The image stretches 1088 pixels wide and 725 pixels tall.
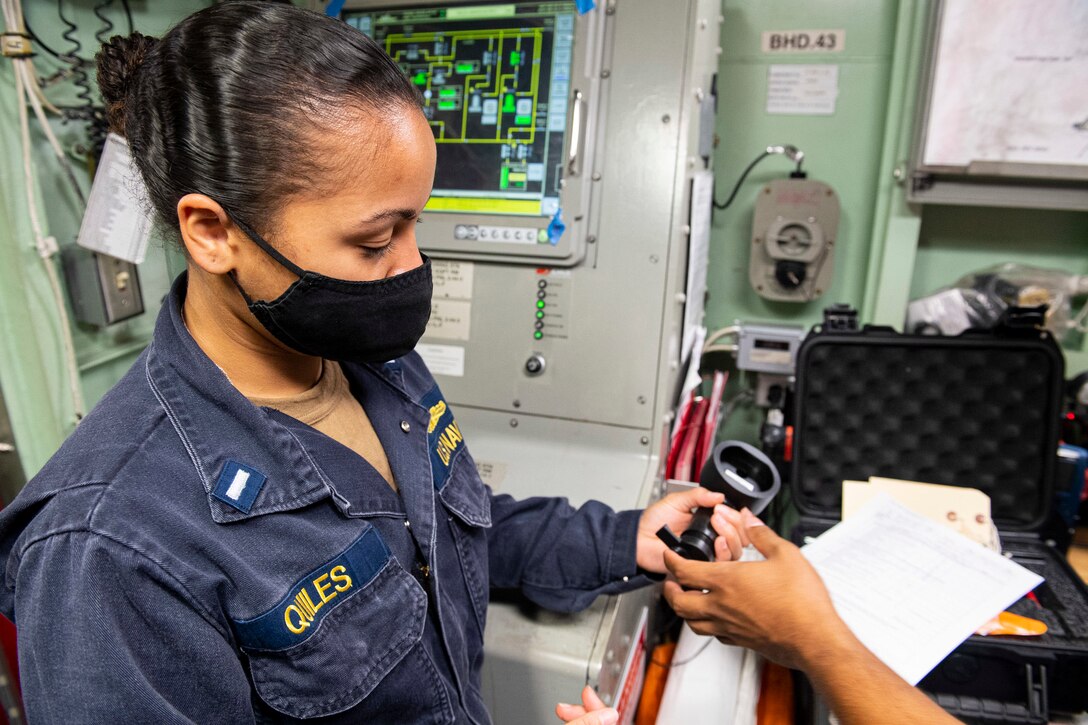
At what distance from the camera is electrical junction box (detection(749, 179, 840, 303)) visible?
1866 mm

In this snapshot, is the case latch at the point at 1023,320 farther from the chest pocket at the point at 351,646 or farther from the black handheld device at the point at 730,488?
the chest pocket at the point at 351,646

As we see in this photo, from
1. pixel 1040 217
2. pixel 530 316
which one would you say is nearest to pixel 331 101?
pixel 530 316

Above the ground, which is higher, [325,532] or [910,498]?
[325,532]

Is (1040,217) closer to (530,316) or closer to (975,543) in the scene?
(975,543)

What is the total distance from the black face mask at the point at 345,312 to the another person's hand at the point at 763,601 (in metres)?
0.58

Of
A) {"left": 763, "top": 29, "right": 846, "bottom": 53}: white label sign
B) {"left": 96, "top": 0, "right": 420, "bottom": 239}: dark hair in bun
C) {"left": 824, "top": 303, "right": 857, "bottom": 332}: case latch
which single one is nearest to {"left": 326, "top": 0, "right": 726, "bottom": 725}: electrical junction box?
{"left": 824, "top": 303, "right": 857, "bottom": 332}: case latch

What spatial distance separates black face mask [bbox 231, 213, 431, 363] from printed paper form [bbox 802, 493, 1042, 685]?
840 mm

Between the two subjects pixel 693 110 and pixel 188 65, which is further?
pixel 693 110

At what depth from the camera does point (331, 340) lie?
2.43 feet

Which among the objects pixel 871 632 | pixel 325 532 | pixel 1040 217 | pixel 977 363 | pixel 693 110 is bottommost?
pixel 871 632

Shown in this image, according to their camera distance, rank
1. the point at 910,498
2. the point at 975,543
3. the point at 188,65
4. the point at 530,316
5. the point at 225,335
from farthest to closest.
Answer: the point at 530,316 < the point at 910,498 < the point at 975,543 < the point at 225,335 < the point at 188,65

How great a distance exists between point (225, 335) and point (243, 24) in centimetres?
32

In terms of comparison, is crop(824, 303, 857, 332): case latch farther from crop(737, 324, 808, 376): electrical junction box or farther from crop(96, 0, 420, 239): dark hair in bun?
crop(96, 0, 420, 239): dark hair in bun

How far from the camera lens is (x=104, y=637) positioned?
1.84ft
